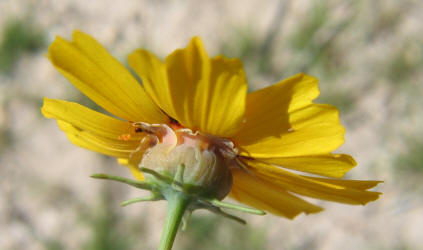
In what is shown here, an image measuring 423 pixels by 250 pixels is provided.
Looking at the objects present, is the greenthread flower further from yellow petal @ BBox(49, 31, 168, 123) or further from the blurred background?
the blurred background

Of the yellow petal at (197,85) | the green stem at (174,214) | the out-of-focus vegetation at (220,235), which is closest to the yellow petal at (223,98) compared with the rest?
the yellow petal at (197,85)

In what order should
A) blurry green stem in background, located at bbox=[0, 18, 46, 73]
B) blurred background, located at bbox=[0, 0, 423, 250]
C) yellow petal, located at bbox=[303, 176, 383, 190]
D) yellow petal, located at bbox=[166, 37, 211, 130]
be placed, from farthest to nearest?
blurry green stem in background, located at bbox=[0, 18, 46, 73]
blurred background, located at bbox=[0, 0, 423, 250]
yellow petal, located at bbox=[303, 176, 383, 190]
yellow petal, located at bbox=[166, 37, 211, 130]

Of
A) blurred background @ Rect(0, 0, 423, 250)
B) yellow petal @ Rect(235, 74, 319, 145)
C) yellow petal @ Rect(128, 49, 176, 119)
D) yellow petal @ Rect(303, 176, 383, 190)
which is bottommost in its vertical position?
yellow petal @ Rect(303, 176, 383, 190)

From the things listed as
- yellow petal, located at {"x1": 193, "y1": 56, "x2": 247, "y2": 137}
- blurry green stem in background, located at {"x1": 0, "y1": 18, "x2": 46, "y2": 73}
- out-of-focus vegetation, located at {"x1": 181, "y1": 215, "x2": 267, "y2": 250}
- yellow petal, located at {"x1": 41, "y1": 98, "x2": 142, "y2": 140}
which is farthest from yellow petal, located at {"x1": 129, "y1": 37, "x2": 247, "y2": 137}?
blurry green stem in background, located at {"x1": 0, "y1": 18, "x2": 46, "y2": 73}

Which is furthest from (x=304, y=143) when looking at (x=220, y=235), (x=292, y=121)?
(x=220, y=235)

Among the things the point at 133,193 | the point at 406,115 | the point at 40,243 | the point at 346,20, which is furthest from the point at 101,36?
the point at 406,115

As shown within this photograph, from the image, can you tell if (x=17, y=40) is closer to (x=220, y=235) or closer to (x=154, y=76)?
(x=220, y=235)

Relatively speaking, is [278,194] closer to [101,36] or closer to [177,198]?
[177,198]

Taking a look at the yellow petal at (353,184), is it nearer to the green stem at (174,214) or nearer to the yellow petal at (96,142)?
the green stem at (174,214)
